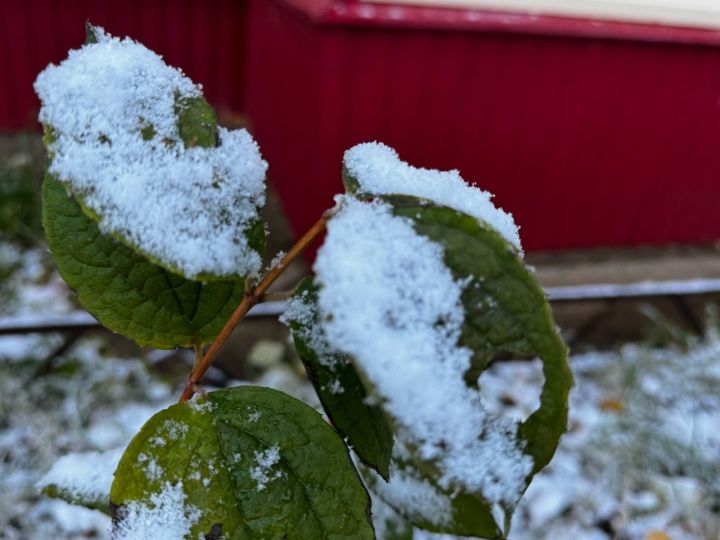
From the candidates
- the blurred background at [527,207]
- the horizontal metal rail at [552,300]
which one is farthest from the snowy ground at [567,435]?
the horizontal metal rail at [552,300]

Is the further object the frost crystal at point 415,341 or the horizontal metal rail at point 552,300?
the horizontal metal rail at point 552,300

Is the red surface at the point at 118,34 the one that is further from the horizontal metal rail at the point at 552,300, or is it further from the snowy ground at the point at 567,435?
the horizontal metal rail at the point at 552,300

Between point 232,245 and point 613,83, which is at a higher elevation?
point 232,245

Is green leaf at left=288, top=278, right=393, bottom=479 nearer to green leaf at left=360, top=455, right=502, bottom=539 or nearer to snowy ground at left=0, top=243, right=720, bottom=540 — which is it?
green leaf at left=360, top=455, right=502, bottom=539

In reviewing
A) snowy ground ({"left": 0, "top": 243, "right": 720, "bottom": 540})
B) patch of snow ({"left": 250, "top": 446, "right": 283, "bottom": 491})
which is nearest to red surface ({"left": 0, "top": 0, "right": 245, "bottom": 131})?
snowy ground ({"left": 0, "top": 243, "right": 720, "bottom": 540})

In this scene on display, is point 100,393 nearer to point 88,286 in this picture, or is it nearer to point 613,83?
point 88,286

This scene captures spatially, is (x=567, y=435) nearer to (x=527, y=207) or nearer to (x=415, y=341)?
(x=527, y=207)

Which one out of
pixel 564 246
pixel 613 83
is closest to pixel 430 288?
pixel 613 83
